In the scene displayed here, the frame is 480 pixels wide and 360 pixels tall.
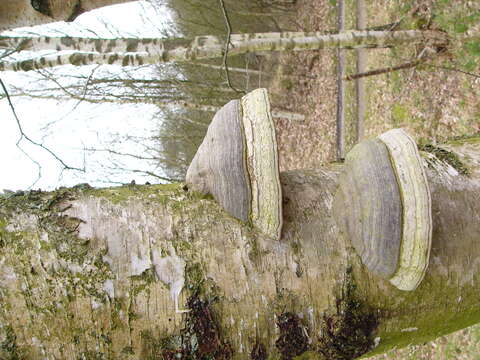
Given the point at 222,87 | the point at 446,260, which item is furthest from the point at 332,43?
the point at 222,87

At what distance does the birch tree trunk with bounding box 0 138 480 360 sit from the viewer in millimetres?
1422

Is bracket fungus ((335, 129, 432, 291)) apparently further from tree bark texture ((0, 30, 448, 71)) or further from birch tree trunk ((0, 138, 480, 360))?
tree bark texture ((0, 30, 448, 71))

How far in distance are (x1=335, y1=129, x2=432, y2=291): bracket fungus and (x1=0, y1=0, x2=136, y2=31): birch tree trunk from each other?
237cm

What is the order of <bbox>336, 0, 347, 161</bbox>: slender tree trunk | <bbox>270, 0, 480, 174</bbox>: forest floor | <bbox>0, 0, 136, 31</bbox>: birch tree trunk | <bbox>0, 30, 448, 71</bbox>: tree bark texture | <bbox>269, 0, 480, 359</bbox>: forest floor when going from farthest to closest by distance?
<bbox>336, 0, 347, 161</bbox>: slender tree trunk, <bbox>270, 0, 480, 174</bbox>: forest floor, <bbox>269, 0, 480, 359</bbox>: forest floor, <bbox>0, 30, 448, 71</bbox>: tree bark texture, <bbox>0, 0, 136, 31</bbox>: birch tree trunk

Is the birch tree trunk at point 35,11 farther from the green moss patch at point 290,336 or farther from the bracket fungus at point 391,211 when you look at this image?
the green moss patch at point 290,336

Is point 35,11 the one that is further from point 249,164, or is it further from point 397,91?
point 397,91

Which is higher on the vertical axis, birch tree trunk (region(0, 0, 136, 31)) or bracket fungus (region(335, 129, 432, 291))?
birch tree trunk (region(0, 0, 136, 31))

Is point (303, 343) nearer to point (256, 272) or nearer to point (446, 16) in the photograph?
point (256, 272)

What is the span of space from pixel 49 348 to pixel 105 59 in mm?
3752

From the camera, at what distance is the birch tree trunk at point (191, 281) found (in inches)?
56.0

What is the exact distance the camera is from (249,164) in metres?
1.55

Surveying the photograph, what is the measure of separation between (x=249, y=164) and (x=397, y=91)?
648 cm

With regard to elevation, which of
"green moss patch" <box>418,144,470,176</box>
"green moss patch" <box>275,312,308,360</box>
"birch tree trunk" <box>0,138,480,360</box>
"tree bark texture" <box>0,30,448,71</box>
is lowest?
"green moss patch" <box>275,312,308,360</box>

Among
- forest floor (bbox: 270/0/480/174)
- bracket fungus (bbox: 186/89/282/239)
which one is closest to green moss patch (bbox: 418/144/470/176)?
forest floor (bbox: 270/0/480/174)
